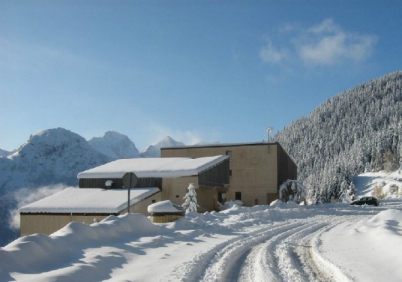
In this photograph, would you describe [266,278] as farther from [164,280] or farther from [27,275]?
[27,275]

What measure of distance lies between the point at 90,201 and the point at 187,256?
79.0 ft

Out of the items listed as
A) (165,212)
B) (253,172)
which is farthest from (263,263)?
(253,172)

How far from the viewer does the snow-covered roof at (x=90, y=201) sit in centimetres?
3089

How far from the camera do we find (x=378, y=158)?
512ft

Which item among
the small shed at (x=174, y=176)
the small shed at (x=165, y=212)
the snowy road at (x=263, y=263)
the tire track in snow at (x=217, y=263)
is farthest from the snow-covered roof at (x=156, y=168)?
the snowy road at (x=263, y=263)

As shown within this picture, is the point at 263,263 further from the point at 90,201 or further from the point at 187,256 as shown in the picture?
the point at 90,201

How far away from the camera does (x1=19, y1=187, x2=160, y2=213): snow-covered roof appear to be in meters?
30.9

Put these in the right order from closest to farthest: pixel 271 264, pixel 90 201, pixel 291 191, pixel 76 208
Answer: pixel 271 264 < pixel 76 208 < pixel 90 201 < pixel 291 191

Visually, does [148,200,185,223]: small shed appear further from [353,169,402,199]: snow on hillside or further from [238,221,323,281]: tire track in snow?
[353,169,402,199]: snow on hillside

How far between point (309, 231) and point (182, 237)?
639cm

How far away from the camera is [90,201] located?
108ft

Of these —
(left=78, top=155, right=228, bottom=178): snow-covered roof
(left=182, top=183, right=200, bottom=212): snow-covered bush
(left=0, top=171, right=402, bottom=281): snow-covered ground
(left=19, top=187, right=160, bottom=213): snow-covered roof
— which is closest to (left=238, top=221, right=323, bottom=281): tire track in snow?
(left=0, top=171, right=402, bottom=281): snow-covered ground

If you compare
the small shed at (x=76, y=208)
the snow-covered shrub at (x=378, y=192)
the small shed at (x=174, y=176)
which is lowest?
the snow-covered shrub at (x=378, y=192)

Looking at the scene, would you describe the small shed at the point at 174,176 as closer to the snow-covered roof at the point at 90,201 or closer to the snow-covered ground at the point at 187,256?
the snow-covered roof at the point at 90,201
